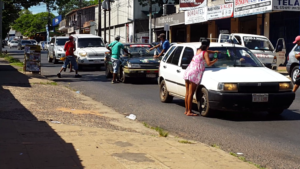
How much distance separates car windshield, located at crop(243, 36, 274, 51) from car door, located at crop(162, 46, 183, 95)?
1176 centimetres

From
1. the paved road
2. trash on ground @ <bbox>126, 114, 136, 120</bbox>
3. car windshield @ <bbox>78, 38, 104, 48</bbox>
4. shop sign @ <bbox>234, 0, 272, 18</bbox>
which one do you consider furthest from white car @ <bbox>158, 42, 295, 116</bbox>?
car windshield @ <bbox>78, 38, 104, 48</bbox>

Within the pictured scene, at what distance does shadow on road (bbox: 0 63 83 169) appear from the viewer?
5.82 meters

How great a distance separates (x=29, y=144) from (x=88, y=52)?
18234 millimetres

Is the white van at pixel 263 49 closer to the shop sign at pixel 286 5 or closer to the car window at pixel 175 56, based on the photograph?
the shop sign at pixel 286 5

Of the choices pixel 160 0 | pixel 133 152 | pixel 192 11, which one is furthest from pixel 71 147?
pixel 160 0

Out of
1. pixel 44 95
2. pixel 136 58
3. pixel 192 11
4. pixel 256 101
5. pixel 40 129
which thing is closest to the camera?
pixel 40 129

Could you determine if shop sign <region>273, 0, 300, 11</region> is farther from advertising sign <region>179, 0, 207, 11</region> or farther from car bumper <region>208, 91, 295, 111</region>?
car bumper <region>208, 91, 295, 111</region>

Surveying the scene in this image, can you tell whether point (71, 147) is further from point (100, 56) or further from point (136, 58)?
point (100, 56)

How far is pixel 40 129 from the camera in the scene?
26.9 ft

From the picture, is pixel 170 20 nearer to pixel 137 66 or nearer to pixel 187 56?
pixel 137 66

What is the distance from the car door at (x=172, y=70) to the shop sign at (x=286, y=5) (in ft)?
46.7

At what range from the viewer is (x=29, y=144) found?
22.7 feet

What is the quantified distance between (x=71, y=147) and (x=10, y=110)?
387cm

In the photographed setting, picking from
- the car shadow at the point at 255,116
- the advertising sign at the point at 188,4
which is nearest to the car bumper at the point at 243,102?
the car shadow at the point at 255,116
